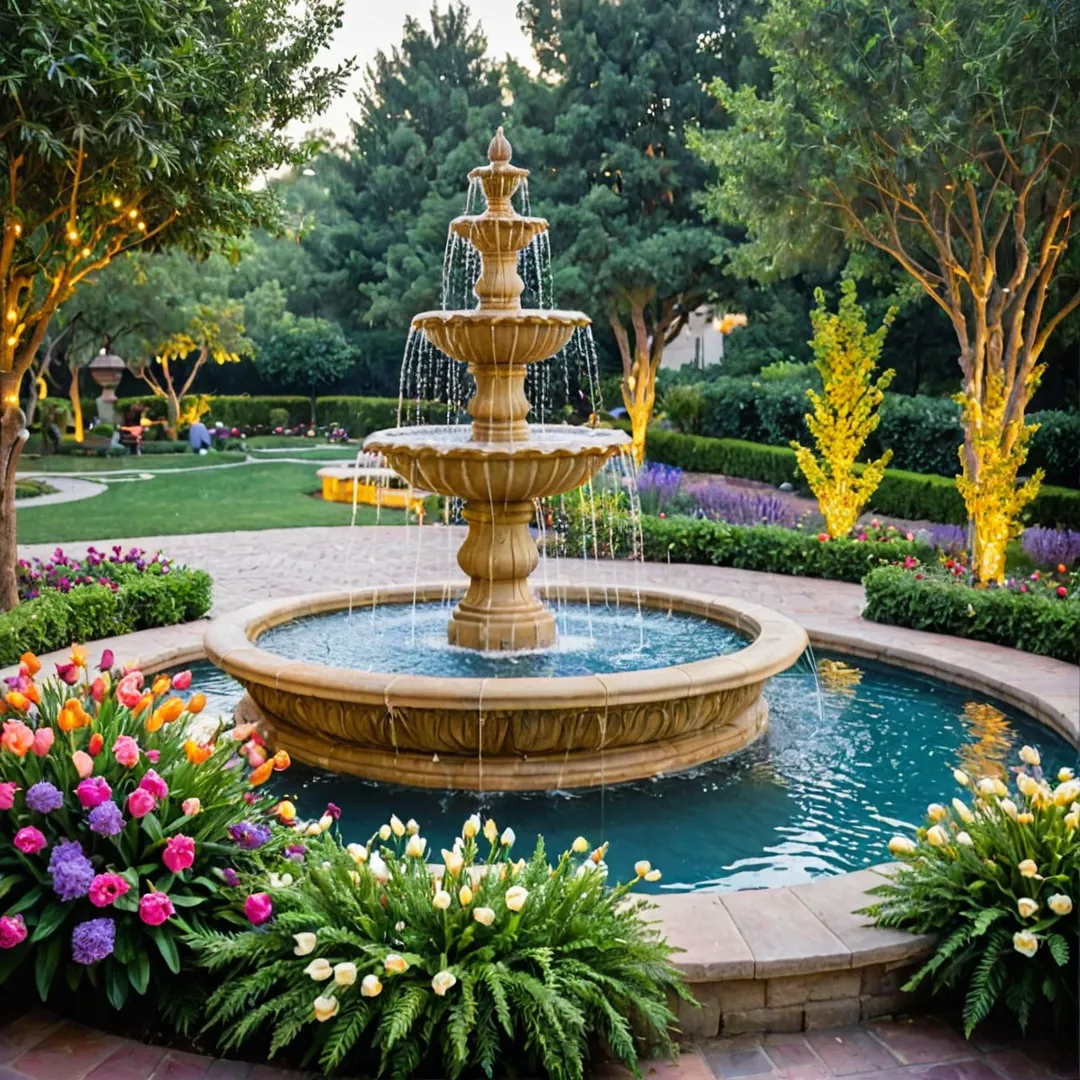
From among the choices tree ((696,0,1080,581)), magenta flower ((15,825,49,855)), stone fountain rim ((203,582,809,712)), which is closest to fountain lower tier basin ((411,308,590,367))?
stone fountain rim ((203,582,809,712))

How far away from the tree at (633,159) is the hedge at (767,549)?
33.1 feet

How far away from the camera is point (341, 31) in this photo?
473 inches

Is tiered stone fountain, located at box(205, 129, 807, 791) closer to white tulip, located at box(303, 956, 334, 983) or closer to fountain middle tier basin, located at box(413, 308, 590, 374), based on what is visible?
fountain middle tier basin, located at box(413, 308, 590, 374)

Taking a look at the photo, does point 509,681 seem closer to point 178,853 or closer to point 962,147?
point 178,853

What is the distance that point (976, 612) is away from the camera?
9.83 metres

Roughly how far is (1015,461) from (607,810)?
751 cm

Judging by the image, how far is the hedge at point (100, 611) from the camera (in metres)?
8.91

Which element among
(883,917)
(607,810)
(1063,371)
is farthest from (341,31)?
(1063,371)

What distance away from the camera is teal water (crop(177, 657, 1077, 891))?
18.6 ft

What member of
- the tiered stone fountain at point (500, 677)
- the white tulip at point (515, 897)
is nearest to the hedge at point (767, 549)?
the tiered stone fountain at point (500, 677)

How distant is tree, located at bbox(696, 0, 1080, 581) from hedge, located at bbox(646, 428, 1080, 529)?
180cm

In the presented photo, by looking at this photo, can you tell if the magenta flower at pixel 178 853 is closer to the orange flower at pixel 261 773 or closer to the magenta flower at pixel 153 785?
the magenta flower at pixel 153 785

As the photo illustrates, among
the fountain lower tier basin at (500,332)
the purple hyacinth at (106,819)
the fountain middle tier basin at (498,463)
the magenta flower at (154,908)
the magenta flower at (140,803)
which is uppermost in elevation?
the fountain lower tier basin at (500,332)

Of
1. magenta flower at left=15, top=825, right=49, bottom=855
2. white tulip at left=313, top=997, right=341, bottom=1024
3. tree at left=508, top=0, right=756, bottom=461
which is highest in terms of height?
tree at left=508, top=0, right=756, bottom=461
